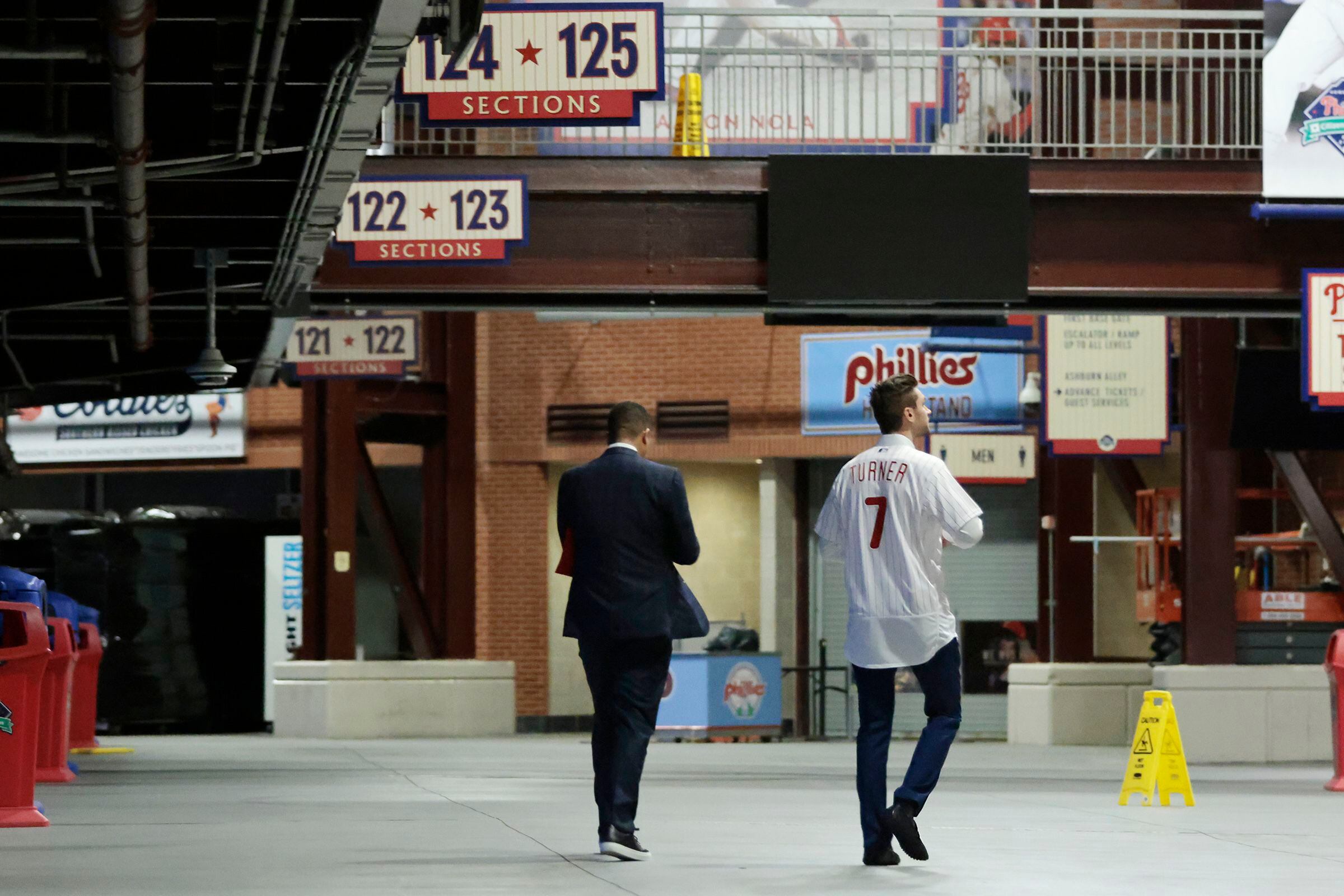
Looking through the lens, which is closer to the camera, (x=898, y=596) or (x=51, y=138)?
(x=898, y=596)

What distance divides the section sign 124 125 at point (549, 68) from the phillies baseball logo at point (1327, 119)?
17.2ft

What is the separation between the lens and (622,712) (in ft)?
28.8

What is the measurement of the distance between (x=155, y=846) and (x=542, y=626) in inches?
733

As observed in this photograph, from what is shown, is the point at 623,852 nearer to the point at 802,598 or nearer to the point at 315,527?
the point at 315,527

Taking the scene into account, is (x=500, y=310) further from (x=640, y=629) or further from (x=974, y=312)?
(x=640, y=629)

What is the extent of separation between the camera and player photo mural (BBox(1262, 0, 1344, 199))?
16.2 meters

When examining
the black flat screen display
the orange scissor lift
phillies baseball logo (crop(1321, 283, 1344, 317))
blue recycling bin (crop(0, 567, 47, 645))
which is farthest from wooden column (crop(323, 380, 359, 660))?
phillies baseball logo (crop(1321, 283, 1344, 317))

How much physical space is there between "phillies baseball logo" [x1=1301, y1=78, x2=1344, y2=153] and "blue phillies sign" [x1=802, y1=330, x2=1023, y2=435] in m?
8.81

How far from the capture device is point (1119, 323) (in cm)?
2125

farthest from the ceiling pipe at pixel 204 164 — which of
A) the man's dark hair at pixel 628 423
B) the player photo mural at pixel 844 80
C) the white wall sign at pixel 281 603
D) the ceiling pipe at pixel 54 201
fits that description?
the white wall sign at pixel 281 603

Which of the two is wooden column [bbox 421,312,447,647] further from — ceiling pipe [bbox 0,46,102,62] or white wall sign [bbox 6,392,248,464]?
ceiling pipe [bbox 0,46,102,62]

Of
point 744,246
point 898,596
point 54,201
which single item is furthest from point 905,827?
point 744,246

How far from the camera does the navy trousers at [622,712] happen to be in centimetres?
873

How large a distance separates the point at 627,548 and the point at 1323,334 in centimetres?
892
